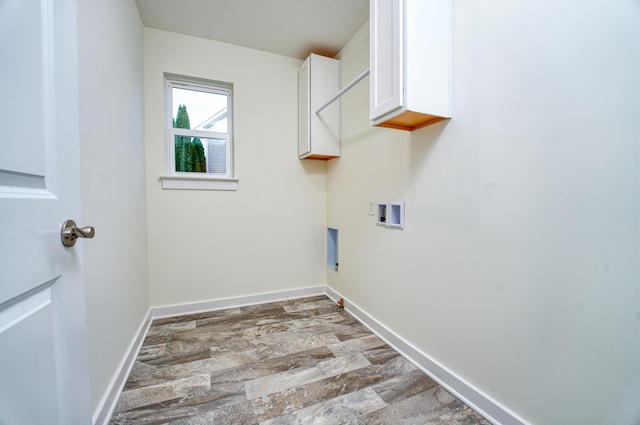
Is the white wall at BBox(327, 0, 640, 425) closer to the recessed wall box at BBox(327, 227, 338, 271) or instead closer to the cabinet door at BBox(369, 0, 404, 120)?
the cabinet door at BBox(369, 0, 404, 120)

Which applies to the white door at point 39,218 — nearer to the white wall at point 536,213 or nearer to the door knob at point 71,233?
the door knob at point 71,233

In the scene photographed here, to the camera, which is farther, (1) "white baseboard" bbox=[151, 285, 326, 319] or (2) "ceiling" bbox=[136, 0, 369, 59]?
(1) "white baseboard" bbox=[151, 285, 326, 319]

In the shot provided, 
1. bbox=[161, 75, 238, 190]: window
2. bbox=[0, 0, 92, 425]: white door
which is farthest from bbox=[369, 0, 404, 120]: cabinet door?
bbox=[161, 75, 238, 190]: window

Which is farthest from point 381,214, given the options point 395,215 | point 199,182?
point 199,182

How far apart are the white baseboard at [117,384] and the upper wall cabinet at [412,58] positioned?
1985mm

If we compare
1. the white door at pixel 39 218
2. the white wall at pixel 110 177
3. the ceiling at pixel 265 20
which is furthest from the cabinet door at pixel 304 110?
the white door at pixel 39 218

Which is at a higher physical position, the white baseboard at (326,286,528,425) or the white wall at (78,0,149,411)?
the white wall at (78,0,149,411)

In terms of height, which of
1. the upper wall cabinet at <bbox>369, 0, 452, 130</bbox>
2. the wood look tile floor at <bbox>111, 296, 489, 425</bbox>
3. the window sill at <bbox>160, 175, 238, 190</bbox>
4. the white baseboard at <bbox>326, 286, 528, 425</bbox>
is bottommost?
the wood look tile floor at <bbox>111, 296, 489, 425</bbox>

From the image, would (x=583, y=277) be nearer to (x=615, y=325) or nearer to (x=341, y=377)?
(x=615, y=325)

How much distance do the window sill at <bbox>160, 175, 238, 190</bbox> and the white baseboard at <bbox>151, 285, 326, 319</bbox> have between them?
109 centimetres

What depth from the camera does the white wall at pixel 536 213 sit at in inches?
33.4

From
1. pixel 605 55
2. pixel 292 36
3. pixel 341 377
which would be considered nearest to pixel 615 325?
pixel 605 55

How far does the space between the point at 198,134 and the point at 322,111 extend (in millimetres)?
1209

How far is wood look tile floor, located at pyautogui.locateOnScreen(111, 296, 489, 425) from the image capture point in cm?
125
